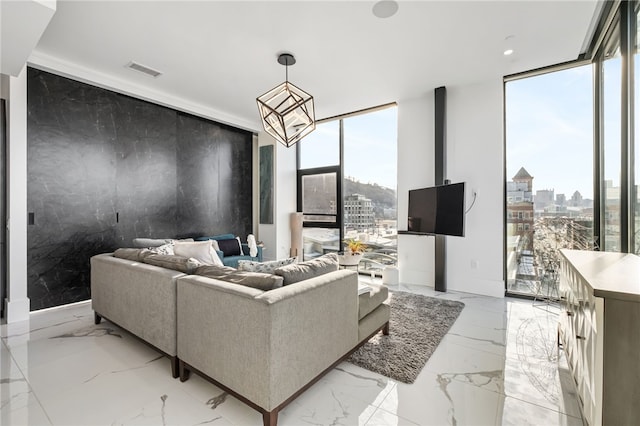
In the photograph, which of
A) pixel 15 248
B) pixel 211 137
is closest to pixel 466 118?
pixel 211 137

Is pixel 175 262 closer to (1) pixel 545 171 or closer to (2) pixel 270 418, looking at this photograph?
(2) pixel 270 418

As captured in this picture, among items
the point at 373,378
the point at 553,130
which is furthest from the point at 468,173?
the point at 373,378

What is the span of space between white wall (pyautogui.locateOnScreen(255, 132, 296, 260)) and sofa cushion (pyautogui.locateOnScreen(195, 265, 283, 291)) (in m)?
3.62

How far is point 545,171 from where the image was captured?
3.64 meters

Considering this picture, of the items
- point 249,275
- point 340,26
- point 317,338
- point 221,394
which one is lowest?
point 221,394

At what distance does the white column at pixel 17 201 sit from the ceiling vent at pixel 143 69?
1038 mm

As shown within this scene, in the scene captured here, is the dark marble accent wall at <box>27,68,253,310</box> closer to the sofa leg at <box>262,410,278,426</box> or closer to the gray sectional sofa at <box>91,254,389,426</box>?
the gray sectional sofa at <box>91,254,389,426</box>

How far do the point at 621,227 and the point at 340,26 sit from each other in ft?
9.66

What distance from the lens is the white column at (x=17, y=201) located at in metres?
3.07

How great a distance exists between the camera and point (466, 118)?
4133 mm

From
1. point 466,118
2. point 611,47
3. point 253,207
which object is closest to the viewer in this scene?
point 611,47

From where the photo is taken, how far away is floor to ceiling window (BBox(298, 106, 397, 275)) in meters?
4.96

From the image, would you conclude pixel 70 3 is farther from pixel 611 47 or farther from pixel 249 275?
pixel 611 47

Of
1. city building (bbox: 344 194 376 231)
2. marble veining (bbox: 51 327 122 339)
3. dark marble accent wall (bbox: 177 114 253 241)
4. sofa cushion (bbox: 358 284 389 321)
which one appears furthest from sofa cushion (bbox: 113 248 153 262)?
city building (bbox: 344 194 376 231)
